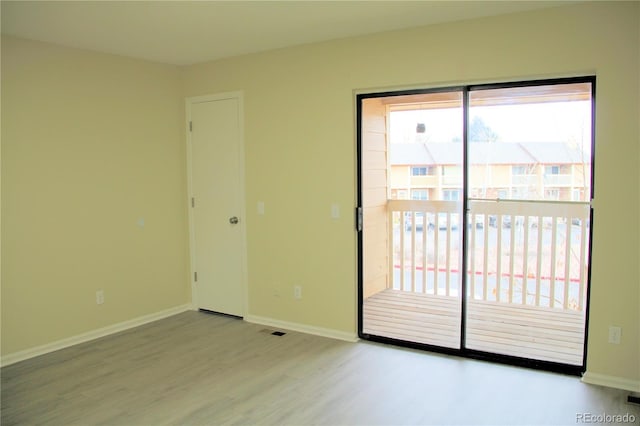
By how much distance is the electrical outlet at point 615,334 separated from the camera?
3053 mm

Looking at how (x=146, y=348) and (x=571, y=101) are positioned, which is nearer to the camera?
(x=571, y=101)

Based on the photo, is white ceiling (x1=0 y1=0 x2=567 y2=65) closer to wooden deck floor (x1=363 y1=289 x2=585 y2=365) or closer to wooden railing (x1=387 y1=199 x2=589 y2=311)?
wooden railing (x1=387 y1=199 x2=589 y2=311)

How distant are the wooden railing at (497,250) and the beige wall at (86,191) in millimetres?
2256

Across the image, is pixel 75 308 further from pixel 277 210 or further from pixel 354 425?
pixel 354 425

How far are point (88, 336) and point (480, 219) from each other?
133 inches

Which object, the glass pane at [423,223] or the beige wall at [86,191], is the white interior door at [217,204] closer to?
the beige wall at [86,191]

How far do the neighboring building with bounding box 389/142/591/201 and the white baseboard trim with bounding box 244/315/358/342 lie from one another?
1314mm

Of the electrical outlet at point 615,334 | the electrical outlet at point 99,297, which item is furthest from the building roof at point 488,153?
the electrical outlet at point 99,297

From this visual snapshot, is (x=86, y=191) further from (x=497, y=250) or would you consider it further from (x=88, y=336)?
(x=497, y=250)

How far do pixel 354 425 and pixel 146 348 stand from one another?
2.01 metres

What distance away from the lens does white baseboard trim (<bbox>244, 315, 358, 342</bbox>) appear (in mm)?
4007

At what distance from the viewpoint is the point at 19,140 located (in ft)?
11.8

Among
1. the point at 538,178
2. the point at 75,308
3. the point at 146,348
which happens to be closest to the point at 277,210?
the point at 146,348

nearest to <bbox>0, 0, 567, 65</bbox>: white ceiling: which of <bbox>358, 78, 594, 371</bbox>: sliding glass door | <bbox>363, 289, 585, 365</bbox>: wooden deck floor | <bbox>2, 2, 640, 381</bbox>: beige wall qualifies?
<bbox>2, 2, 640, 381</bbox>: beige wall
